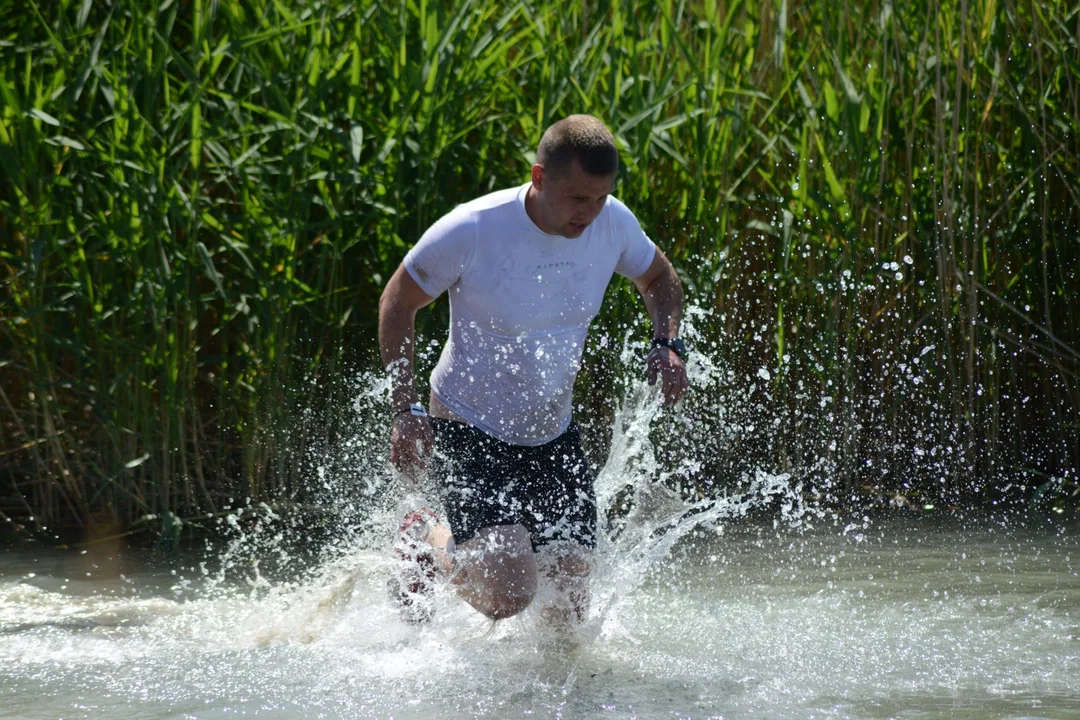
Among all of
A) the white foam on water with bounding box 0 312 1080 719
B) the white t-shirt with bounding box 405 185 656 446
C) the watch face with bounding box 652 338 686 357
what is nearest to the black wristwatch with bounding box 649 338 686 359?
the watch face with bounding box 652 338 686 357

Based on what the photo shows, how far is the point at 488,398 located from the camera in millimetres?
3906

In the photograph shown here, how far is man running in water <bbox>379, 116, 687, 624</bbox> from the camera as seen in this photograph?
372 centimetres

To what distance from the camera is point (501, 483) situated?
3930 millimetres

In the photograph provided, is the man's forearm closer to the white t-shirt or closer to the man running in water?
the man running in water

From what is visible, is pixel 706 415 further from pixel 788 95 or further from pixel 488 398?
pixel 488 398

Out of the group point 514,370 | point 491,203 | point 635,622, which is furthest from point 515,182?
point 635,622

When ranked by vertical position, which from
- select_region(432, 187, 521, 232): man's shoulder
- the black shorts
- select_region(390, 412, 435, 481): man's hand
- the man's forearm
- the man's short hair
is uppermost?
the man's short hair

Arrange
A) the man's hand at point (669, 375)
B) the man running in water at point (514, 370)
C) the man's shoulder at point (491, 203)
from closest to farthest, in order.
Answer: the man running in water at point (514, 370)
the man's shoulder at point (491, 203)
the man's hand at point (669, 375)

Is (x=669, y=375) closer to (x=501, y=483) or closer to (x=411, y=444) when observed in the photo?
(x=501, y=483)

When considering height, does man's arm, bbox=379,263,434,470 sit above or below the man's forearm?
below

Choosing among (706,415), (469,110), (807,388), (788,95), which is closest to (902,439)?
(807,388)

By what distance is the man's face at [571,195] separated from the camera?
360cm

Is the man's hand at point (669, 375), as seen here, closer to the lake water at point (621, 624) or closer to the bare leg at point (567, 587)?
the bare leg at point (567, 587)

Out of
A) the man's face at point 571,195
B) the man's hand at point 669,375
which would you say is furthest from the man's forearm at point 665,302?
the man's face at point 571,195
